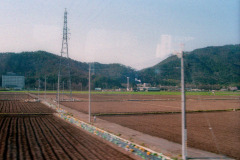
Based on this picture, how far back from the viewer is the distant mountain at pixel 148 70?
22622 mm

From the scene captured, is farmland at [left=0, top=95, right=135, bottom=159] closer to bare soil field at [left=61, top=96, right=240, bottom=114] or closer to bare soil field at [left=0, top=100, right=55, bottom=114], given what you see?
bare soil field at [left=61, top=96, right=240, bottom=114]

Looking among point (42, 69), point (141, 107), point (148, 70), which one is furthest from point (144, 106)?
point (42, 69)

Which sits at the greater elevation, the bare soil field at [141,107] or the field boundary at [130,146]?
the field boundary at [130,146]

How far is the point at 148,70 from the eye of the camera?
55719 mm

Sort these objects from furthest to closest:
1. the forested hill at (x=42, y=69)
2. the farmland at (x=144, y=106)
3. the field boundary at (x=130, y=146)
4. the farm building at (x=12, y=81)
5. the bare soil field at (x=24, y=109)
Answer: the farm building at (x=12, y=81), the forested hill at (x=42, y=69), the farmland at (x=144, y=106), the bare soil field at (x=24, y=109), the field boundary at (x=130, y=146)

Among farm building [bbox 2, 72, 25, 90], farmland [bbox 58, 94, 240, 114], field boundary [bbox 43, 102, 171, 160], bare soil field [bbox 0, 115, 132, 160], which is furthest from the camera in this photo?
farm building [bbox 2, 72, 25, 90]

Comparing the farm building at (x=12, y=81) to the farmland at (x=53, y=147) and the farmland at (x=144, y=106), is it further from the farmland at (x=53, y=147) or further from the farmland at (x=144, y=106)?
the farmland at (x=53, y=147)

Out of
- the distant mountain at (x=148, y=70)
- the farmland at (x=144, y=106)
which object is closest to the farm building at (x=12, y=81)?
the distant mountain at (x=148, y=70)

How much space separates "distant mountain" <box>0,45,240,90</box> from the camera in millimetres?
22622

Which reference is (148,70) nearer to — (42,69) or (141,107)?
(141,107)

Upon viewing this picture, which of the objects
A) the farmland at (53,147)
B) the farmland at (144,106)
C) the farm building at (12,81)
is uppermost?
the farm building at (12,81)

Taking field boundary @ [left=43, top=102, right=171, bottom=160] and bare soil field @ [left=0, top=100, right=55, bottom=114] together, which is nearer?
field boundary @ [left=43, top=102, right=171, bottom=160]

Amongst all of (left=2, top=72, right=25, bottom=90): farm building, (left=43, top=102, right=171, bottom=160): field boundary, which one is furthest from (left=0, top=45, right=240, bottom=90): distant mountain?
(left=2, top=72, right=25, bottom=90): farm building

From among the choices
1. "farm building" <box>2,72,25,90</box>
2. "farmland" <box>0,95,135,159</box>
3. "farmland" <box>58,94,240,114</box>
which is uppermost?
"farm building" <box>2,72,25,90</box>
